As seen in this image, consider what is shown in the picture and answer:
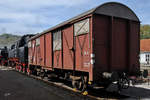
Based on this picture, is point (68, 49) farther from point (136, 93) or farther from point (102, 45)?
point (136, 93)

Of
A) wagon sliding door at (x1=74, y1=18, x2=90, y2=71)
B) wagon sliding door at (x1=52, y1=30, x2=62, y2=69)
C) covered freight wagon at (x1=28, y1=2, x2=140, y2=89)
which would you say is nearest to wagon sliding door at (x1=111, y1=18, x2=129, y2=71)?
covered freight wagon at (x1=28, y1=2, x2=140, y2=89)

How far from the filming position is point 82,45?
710 centimetres

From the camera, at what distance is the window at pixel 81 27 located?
685cm

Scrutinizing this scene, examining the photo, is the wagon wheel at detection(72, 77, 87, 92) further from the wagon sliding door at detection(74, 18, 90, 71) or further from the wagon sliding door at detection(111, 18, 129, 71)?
the wagon sliding door at detection(111, 18, 129, 71)

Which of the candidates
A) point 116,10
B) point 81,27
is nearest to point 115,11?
point 116,10

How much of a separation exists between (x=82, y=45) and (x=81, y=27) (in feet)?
2.70

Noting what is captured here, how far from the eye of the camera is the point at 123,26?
7.32 metres

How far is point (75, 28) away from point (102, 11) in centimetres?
162

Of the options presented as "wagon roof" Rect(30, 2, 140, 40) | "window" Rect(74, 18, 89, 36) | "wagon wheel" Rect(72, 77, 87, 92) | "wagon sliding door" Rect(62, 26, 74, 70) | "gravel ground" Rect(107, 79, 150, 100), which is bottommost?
"gravel ground" Rect(107, 79, 150, 100)

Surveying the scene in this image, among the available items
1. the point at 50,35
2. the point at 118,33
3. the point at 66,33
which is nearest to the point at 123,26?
the point at 118,33

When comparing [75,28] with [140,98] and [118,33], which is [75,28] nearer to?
[118,33]

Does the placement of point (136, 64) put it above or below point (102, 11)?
below

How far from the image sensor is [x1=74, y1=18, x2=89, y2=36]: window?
685cm

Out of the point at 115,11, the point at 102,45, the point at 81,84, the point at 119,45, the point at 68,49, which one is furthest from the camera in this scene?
the point at 68,49
